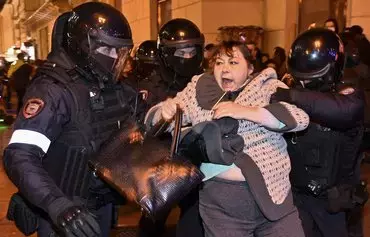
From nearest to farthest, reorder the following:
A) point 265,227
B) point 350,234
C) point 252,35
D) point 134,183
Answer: point 134,183 → point 265,227 → point 350,234 → point 252,35

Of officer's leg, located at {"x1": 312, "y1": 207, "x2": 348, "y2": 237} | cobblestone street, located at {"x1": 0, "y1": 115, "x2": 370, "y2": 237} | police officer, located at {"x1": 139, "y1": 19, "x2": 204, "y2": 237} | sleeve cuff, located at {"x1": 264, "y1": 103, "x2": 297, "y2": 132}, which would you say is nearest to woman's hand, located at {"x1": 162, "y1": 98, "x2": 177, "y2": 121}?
sleeve cuff, located at {"x1": 264, "y1": 103, "x2": 297, "y2": 132}

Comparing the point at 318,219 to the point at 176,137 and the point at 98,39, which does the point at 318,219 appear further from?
the point at 98,39

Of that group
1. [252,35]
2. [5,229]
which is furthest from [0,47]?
[5,229]

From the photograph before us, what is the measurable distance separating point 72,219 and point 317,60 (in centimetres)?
169

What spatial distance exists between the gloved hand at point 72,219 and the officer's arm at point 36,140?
5 cm

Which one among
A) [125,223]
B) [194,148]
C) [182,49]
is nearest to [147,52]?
[182,49]

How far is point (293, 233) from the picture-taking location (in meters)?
2.47

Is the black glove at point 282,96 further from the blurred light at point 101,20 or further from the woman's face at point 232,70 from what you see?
the blurred light at point 101,20

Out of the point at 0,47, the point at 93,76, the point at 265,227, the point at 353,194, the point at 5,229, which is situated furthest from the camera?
the point at 0,47

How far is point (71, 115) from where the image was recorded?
7.20 feet

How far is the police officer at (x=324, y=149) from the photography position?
2.76 metres

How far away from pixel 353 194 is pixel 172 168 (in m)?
1.34

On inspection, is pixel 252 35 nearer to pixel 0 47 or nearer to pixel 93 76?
pixel 93 76

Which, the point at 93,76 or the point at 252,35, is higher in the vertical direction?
the point at 93,76
